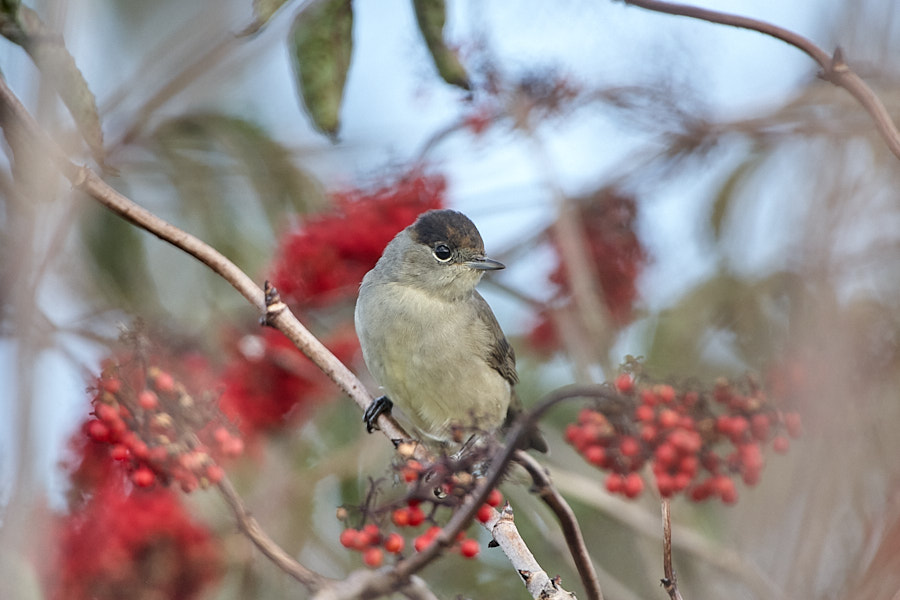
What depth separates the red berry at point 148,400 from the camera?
2615 millimetres

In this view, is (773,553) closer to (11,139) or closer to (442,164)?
(442,164)

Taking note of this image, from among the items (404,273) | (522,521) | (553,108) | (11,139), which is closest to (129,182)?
(404,273)

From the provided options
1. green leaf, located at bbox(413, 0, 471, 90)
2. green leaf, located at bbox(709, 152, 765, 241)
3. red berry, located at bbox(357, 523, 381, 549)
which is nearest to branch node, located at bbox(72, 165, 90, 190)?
green leaf, located at bbox(413, 0, 471, 90)

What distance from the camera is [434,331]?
14.0ft

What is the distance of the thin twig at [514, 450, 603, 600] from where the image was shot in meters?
1.83

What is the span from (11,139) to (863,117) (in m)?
3.81

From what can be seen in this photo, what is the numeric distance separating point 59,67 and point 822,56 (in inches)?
70.5

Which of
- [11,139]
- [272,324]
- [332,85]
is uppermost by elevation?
[11,139]

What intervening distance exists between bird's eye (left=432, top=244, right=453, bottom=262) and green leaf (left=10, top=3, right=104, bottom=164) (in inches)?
88.5

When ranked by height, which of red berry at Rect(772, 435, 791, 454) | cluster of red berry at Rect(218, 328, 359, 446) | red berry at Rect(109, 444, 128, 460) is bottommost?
cluster of red berry at Rect(218, 328, 359, 446)

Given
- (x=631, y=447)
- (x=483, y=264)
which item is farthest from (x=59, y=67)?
(x=483, y=264)

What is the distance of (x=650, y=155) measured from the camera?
4930 millimetres

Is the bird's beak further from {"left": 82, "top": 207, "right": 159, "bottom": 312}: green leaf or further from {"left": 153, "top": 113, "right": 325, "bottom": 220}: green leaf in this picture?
{"left": 82, "top": 207, "right": 159, "bottom": 312}: green leaf

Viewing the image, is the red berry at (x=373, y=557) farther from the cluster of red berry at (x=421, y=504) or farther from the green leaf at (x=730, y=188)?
the green leaf at (x=730, y=188)
